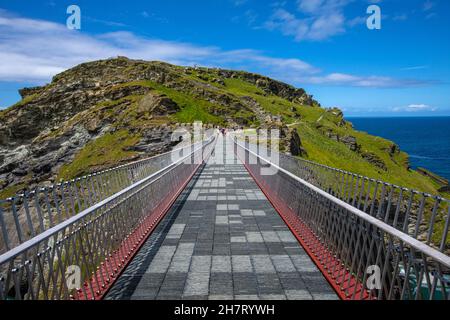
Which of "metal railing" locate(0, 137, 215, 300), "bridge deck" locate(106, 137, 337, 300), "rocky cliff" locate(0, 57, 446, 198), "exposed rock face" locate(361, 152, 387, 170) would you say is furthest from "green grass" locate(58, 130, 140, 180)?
"exposed rock face" locate(361, 152, 387, 170)

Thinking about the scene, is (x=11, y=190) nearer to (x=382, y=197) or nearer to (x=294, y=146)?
(x=294, y=146)

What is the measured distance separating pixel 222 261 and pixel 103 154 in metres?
39.7

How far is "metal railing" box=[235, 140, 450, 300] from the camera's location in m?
3.26

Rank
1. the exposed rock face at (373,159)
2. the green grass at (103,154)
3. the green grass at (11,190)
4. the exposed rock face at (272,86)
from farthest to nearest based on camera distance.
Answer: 1. the exposed rock face at (272,86)
2. the exposed rock face at (373,159)
3. the green grass at (11,190)
4. the green grass at (103,154)

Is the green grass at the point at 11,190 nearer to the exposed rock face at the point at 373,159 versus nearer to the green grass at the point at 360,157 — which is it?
the green grass at the point at 360,157

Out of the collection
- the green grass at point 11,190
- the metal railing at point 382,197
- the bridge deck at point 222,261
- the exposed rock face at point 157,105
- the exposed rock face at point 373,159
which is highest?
the exposed rock face at point 157,105

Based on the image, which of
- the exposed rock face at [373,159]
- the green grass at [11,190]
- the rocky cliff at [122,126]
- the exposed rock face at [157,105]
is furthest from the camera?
the exposed rock face at [373,159]

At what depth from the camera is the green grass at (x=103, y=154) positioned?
39.4 meters

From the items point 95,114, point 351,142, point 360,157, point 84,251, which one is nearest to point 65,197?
point 84,251

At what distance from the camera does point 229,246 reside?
6.94 meters

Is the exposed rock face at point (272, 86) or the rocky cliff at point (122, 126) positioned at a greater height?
the exposed rock face at point (272, 86)

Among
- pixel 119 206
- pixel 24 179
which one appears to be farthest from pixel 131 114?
pixel 119 206

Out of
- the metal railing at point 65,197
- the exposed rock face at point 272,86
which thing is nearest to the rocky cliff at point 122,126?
the metal railing at point 65,197

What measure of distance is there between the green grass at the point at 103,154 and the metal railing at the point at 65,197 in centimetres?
2688
